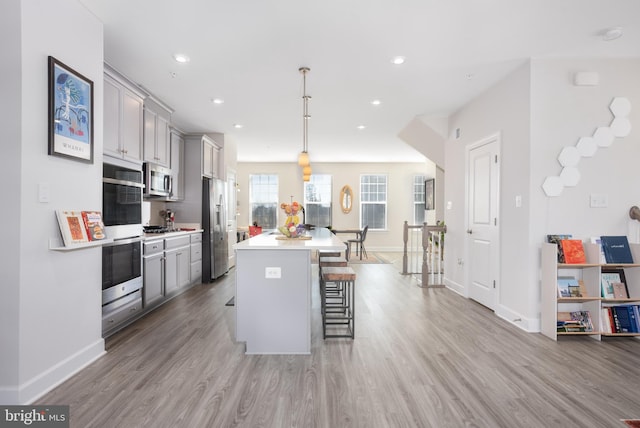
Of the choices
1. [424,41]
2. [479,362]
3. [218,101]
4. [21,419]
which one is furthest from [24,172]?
[479,362]

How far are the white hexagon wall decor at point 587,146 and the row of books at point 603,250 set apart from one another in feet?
2.73

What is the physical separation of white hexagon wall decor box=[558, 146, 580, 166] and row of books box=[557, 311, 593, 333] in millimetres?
1475

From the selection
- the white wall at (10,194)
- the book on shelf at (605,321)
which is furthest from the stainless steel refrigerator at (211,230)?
the book on shelf at (605,321)

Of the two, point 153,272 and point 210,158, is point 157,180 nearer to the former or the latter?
point 153,272

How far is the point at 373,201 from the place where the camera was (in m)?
10.0

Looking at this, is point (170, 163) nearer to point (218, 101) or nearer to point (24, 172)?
point (218, 101)

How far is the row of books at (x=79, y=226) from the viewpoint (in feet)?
7.28

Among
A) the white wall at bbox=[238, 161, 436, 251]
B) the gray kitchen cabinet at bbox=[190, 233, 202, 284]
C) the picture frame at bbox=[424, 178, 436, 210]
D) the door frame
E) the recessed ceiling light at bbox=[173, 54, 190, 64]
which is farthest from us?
the white wall at bbox=[238, 161, 436, 251]

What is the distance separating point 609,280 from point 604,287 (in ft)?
0.30

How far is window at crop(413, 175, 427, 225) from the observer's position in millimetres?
10000

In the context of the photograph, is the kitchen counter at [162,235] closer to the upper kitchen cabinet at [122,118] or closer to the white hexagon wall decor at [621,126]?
the upper kitchen cabinet at [122,118]

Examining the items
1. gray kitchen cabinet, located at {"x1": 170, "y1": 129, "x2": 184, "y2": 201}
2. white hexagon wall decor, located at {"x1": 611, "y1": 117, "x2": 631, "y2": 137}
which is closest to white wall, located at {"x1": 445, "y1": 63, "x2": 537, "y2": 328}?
white hexagon wall decor, located at {"x1": 611, "y1": 117, "x2": 631, "y2": 137}

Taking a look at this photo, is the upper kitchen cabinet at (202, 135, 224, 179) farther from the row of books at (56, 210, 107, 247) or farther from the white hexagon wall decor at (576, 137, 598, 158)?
the white hexagon wall decor at (576, 137, 598, 158)

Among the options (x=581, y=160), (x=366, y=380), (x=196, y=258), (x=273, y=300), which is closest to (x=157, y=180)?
(x=196, y=258)
